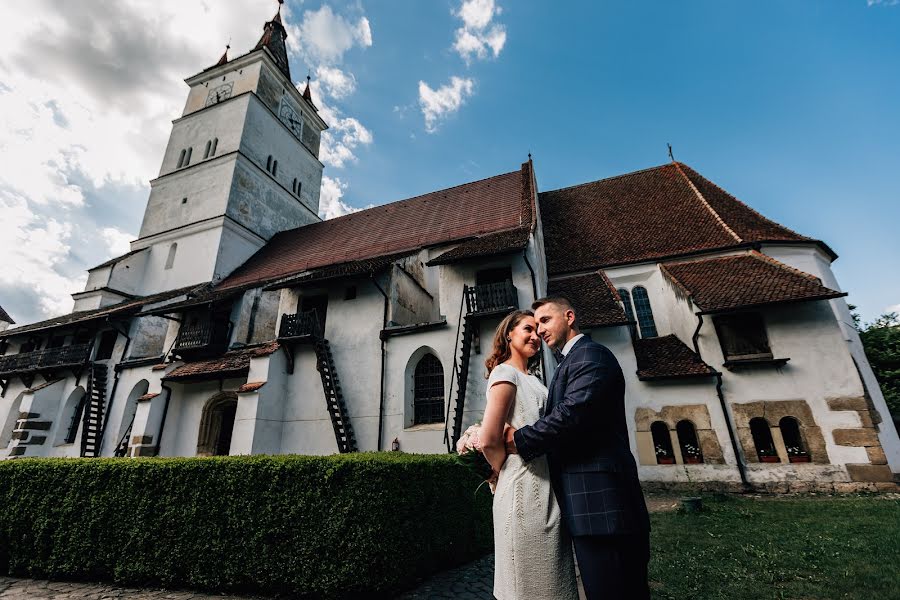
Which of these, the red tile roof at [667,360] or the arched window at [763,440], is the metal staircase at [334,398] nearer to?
the red tile roof at [667,360]

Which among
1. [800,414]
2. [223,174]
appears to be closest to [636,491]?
[800,414]

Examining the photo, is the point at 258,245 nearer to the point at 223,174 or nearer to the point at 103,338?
the point at 223,174

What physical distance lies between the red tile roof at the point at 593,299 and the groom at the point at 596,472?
1068 cm

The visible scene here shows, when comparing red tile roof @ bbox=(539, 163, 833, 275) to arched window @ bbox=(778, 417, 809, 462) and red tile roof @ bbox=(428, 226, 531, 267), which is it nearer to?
red tile roof @ bbox=(428, 226, 531, 267)

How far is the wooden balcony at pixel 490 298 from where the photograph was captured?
11.9 metres

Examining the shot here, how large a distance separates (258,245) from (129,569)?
21055 millimetres

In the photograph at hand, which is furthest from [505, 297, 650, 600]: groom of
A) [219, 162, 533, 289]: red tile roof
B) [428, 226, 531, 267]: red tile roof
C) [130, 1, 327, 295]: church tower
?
[130, 1, 327, 295]: church tower

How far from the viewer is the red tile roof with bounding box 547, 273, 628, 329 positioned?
13227 millimetres

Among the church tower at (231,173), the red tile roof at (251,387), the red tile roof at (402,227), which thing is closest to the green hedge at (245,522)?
the red tile roof at (251,387)

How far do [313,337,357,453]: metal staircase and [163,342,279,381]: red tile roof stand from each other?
1559 mm

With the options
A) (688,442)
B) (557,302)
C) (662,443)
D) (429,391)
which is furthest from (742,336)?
(557,302)

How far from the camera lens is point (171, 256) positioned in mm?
23422

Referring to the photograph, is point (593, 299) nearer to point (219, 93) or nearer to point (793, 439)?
point (793, 439)

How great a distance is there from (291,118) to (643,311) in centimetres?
2802
